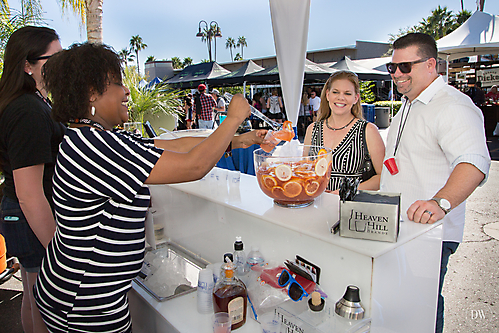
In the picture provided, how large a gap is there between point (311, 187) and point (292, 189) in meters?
0.08

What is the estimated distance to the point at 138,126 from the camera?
502 cm

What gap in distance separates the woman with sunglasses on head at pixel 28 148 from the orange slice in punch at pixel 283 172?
1147mm

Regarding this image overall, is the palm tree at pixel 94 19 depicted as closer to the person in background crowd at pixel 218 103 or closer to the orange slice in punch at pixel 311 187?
the person in background crowd at pixel 218 103

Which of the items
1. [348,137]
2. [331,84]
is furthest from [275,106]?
[348,137]

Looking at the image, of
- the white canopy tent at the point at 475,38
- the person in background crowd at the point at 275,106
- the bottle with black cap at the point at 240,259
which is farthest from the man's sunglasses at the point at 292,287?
the person in background crowd at the point at 275,106

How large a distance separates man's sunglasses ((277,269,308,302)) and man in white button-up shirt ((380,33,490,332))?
0.70 m

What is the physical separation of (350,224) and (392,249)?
6.0 inches

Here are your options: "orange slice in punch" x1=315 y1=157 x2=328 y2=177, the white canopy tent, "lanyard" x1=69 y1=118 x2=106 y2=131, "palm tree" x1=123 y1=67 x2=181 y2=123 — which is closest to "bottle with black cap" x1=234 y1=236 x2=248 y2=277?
"orange slice in punch" x1=315 y1=157 x2=328 y2=177

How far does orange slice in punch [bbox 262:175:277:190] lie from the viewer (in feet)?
4.66

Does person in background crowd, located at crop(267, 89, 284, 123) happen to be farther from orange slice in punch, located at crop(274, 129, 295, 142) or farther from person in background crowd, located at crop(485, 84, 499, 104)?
orange slice in punch, located at crop(274, 129, 295, 142)

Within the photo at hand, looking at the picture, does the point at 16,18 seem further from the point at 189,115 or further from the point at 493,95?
the point at 493,95

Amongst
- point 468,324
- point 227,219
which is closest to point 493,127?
point 468,324

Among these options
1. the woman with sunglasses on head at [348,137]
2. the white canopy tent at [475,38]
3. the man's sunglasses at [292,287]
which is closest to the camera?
the man's sunglasses at [292,287]

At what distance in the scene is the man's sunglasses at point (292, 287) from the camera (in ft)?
4.00
